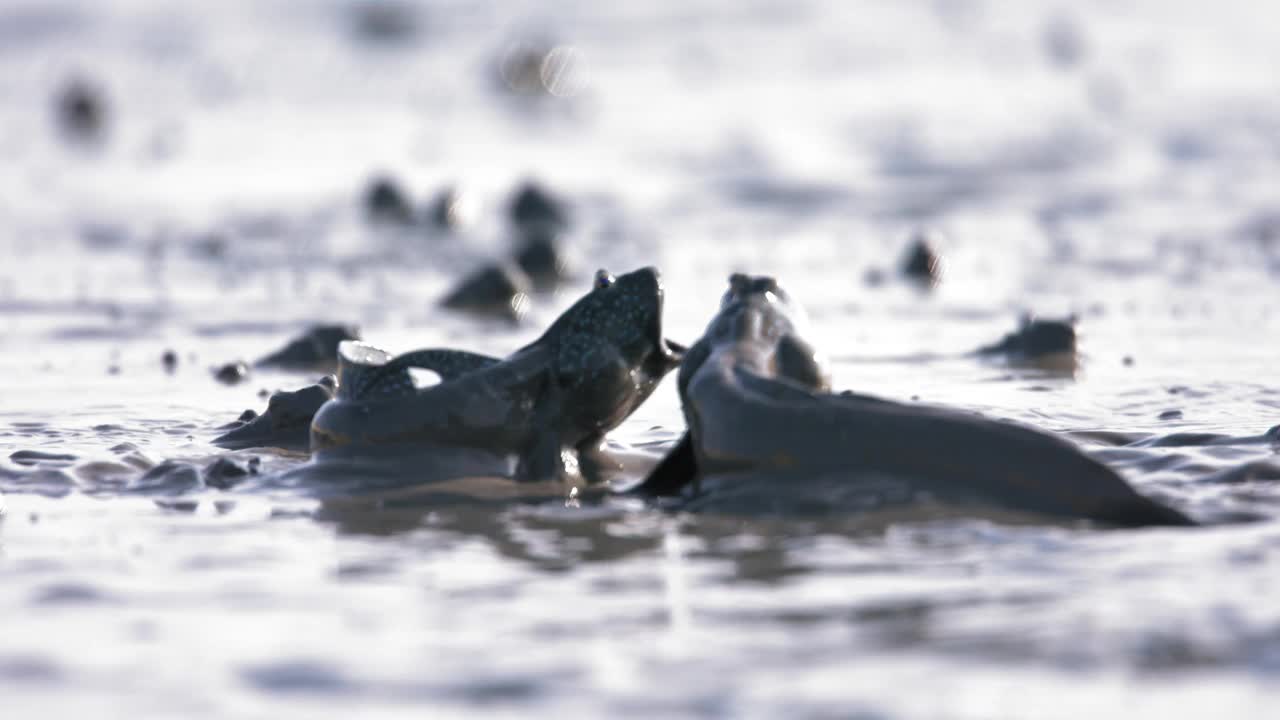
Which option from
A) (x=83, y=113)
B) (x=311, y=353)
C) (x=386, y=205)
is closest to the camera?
(x=311, y=353)

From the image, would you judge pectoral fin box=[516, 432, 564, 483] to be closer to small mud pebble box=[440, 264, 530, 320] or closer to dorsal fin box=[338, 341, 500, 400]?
dorsal fin box=[338, 341, 500, 400]

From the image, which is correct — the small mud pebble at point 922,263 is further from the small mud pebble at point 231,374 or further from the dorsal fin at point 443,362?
the dorsal fin at point 443,362

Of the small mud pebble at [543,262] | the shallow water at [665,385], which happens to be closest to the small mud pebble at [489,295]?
the shallow water at [665,385]

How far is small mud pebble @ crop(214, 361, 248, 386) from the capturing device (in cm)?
805

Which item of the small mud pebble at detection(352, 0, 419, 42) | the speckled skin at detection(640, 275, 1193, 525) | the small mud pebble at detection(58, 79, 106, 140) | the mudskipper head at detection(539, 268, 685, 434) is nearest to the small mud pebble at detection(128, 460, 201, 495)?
the mudskipper head at detection(539, 268, 685, 434)

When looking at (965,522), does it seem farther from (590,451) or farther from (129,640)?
(129,640)

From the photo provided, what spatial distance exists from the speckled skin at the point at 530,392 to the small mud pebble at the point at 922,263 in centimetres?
626

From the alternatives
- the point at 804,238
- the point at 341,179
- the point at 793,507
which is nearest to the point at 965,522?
the point at 793,507

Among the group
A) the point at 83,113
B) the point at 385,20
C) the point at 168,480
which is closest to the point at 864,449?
the point at 168,480

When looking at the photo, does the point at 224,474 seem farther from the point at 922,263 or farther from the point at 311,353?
the point at 922,263

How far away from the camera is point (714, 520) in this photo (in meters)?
4.98

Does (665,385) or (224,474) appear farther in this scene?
(665,385)

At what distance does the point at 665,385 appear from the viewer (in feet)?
25.7

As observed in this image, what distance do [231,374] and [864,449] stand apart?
3.89 metres
